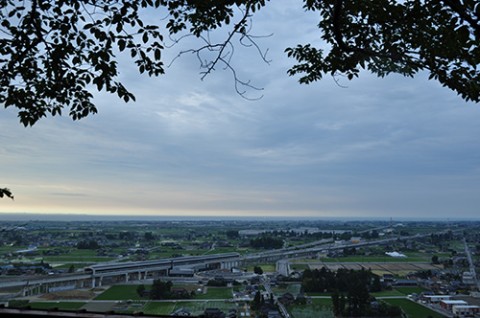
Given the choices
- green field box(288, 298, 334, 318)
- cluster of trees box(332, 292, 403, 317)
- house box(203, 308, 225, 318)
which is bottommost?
green field box(288, 298, 334, 318)

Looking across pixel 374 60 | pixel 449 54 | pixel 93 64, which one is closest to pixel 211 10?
pixel 93 64

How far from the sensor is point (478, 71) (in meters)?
2.28

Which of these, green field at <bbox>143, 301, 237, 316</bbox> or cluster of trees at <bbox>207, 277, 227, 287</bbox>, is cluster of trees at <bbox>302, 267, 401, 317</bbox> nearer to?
green field at <bbox>143, 301, 237, 316</bbox>

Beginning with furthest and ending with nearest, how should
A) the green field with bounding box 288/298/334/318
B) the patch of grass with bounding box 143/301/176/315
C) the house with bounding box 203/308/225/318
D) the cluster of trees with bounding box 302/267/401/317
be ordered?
the green field with bounding box 288/298/334/318
the patch of grass with bounding box 143/301/176/315
the cluster of trees with bounding box 302/267/401/317
the house with bounding box 203/308/225/318

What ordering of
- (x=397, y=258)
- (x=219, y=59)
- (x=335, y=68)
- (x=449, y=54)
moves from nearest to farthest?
(x=449, y=54), (x=219, y=59), (x=335, y=68), (x=397, y=258)

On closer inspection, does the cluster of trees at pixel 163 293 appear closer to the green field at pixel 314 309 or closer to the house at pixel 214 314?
the green field at pixel 314 309

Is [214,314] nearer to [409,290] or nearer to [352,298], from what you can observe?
[352,298]

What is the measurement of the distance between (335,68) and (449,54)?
90 cm

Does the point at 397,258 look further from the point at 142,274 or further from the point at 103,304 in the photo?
the point at 103,304

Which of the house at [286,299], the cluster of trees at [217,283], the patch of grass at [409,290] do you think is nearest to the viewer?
the house at [286,299]

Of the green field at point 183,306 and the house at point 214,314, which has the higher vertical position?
the house at point 214,314

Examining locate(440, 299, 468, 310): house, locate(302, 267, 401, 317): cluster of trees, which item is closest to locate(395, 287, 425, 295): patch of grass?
locate(302, 267, 401, 317): cluster of trees

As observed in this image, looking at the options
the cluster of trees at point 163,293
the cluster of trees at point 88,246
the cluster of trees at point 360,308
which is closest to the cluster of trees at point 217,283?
the cluster of trees at point 163,293

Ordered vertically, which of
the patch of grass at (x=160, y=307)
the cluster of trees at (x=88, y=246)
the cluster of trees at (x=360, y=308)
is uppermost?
the cluster of trees at (x=360, y=308)
